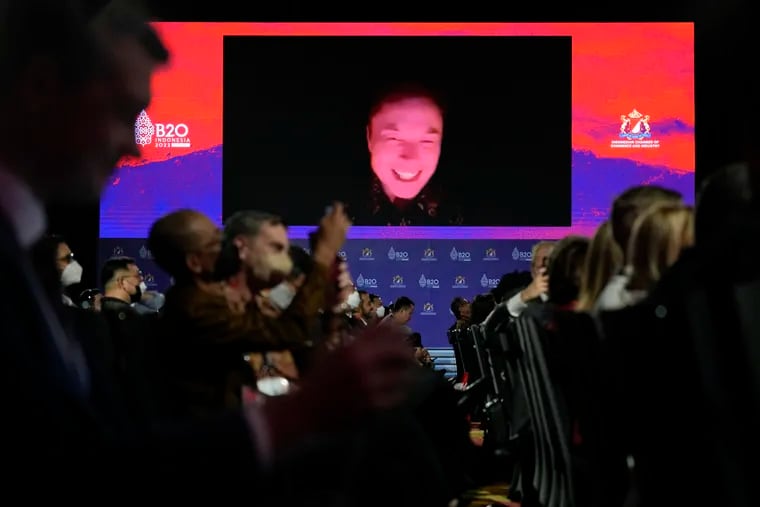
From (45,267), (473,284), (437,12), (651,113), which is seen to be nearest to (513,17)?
(437,12)

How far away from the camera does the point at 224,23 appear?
1563 cm

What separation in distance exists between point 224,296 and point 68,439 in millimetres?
3078

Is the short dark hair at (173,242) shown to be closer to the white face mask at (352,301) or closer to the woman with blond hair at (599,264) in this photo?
the woman with blond hair at (599,264)

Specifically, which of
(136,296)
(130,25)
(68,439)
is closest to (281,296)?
(136,296)

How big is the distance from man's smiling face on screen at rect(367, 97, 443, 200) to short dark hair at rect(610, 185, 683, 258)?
1155cm

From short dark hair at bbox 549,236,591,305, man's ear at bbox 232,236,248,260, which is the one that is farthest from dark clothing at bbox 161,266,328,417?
short dark hair at bbox 549,236,591,305

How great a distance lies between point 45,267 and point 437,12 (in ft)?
50.6

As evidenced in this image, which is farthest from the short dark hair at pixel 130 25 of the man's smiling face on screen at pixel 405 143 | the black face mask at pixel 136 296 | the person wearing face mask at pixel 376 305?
the man's smiling face on screen at pixel 405 143

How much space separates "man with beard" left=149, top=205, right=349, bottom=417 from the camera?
3.66 m

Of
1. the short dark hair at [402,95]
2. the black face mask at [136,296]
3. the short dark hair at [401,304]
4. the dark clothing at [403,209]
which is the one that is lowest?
the short dark hair at [401,304]

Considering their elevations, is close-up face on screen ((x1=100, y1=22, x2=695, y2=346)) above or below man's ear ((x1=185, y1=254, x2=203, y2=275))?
above

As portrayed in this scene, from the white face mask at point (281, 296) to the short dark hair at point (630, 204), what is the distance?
1.88m

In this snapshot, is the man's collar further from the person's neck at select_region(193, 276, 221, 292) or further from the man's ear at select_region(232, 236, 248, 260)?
the man's ear at select_region(232, 236, 248, 260)

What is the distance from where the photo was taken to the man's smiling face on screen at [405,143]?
15.5 meters
